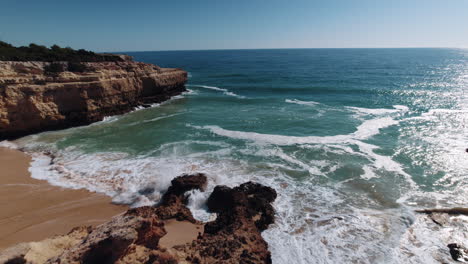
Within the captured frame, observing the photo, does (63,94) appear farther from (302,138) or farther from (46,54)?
(302,138)

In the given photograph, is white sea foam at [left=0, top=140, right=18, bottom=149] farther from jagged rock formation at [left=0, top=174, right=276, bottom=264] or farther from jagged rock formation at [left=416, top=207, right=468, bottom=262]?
jagged rock formation at [left=416, top=207, right=468, bottom=262]

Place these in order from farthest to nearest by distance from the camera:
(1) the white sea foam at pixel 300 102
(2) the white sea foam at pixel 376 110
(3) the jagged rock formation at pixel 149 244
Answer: (1) the white sea foam at pixel 300 102 < (2) the white sea foam at pixel 376 110 < (3) the jagged rock formation at pixel 149 244

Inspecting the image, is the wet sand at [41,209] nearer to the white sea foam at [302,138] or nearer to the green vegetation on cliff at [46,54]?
the white sea foam at [302,138]

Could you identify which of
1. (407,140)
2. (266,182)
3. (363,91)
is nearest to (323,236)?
(266,182)

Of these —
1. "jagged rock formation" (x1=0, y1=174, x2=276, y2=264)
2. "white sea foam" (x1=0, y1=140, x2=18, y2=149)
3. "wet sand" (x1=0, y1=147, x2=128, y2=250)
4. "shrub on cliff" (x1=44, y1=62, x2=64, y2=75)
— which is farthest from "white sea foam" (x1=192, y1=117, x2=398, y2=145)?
"shrub on cliff" (x1=44, y1=62, x2=64, y2=75)

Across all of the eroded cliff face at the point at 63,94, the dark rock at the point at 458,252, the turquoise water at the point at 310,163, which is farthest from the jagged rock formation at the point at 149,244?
the eroded cliff face at the point at 63,94

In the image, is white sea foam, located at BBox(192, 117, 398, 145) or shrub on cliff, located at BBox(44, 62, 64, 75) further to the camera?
shrub on cliff, located at BBox(44, 62, 64, 75)
